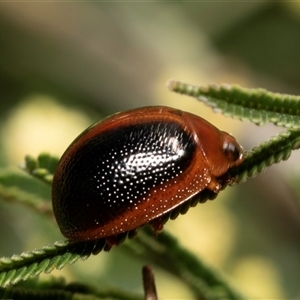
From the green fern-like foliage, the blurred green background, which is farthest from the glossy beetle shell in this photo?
the blurred green background

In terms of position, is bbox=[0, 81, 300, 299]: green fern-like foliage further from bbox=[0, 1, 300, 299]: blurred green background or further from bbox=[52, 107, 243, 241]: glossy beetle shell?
bbox=[0, 1, 300, 299]: blurred green background

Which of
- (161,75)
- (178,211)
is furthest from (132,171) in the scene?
(161,75)

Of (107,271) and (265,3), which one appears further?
(265,3)

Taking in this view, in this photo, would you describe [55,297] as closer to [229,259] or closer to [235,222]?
[229,259]

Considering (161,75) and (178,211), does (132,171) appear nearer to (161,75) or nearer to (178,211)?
(178,211)

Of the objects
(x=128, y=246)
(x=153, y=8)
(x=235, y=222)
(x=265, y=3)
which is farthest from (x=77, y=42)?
(x=128, y=246)

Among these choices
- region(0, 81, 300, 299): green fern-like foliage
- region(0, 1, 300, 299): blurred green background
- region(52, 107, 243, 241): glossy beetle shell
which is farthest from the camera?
region(0, 1, 300, 299): blurred green background
